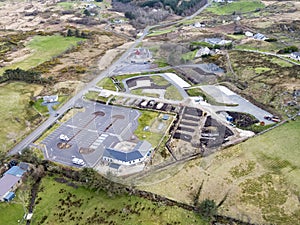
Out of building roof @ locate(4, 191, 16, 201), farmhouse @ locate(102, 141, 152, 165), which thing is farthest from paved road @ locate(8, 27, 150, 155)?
farmhouse @ locate(102, 141, 152, 165)

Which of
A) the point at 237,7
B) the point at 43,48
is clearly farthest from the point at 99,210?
the point at 237,7

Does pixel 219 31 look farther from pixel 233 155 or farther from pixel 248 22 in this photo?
pixel 233 155

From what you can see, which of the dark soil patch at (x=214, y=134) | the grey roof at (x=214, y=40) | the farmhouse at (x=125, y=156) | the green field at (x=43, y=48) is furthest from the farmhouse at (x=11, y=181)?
the grey roof at (x=214, y=40)

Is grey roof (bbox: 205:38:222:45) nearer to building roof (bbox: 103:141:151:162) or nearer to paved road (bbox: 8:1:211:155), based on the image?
paved road (bbox: 8:1:211:155)

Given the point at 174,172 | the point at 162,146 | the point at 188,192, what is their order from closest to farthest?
the point at 188,192 → the point at 174,172 → the point at 162,146

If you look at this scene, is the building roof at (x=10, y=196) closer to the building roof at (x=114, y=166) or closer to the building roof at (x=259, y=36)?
the building roof at (x=114, y=166)

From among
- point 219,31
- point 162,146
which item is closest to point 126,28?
point 219,31
